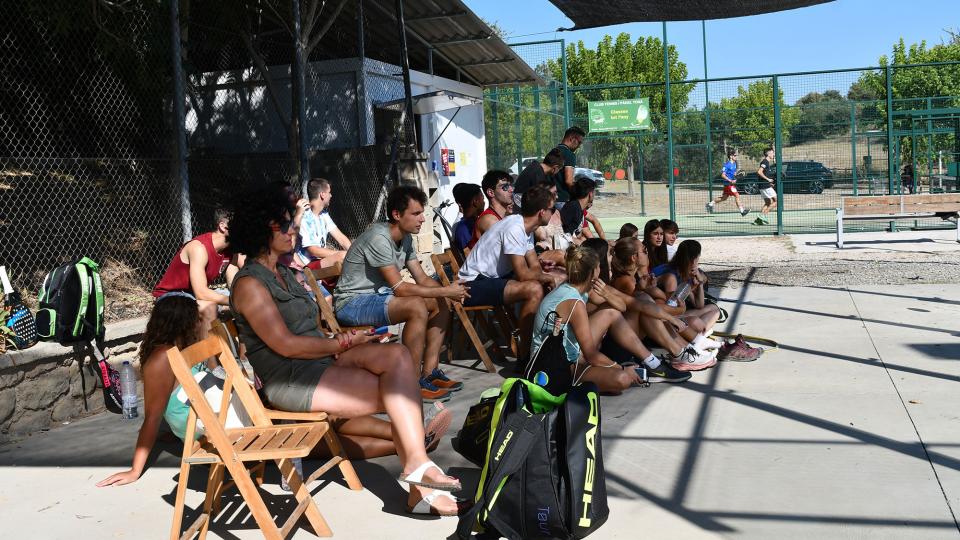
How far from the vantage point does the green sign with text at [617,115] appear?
21464 millimetres

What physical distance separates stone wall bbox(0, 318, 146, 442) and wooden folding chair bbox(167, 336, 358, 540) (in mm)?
2192

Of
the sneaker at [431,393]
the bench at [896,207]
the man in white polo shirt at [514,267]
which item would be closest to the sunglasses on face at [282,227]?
the sneaker at [431,393]

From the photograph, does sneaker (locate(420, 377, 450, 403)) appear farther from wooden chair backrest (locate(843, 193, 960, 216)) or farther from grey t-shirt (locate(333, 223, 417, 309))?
wooden chair backrest (locate(843, 193, 960, 216))

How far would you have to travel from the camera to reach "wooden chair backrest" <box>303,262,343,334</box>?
5.71 m

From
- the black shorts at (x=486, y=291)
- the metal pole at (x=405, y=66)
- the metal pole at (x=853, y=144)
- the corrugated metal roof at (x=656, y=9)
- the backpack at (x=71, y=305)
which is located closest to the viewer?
the backpack at (x=71, y=305)

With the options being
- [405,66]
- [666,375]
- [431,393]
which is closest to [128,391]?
[431,393]

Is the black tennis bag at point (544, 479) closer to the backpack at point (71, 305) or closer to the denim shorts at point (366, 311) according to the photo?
the denim shorts at point (366, 311)

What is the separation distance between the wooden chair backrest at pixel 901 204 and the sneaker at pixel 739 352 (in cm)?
878

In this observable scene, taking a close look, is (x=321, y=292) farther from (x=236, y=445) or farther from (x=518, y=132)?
(x=518, y=132)

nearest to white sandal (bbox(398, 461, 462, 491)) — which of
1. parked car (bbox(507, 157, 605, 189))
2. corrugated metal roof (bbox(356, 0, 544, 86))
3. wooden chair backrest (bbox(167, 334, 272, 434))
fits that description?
wooden chair backrest (bbox(167, 334, 272, 434))

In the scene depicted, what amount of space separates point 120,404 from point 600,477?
364 cm

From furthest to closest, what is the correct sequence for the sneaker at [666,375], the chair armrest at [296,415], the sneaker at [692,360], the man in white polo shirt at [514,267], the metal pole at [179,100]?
1. the metal pole at [179,100]
2. the man in white polo shirt at [514,267]
3. the sneaker at [692,360]
4. the sneaker at [666,375]
5. the chair armrest at [296,415]

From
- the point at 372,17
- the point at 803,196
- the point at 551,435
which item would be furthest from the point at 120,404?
the point at 803,196

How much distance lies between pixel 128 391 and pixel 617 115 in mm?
17412
